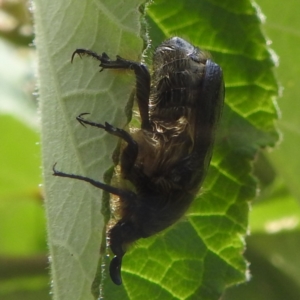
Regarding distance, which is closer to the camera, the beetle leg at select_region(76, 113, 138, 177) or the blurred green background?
the beetle leg at select_region(76, 113, 138, 177)

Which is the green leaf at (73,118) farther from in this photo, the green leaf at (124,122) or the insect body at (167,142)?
the insect body at (167,142)

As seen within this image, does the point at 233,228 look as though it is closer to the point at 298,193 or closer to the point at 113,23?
the point at 298,193

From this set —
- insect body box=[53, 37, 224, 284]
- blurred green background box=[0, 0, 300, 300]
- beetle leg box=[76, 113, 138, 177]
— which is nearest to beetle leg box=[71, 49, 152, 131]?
insect body box=[53, 37, 224, 284]

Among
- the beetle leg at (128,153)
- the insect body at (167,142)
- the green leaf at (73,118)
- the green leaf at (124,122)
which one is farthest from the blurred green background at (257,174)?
the green leaf at (73,118)

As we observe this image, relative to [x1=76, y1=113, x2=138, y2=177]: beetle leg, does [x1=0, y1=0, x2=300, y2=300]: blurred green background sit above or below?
below

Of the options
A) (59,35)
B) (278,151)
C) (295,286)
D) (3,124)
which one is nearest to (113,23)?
(59,35)

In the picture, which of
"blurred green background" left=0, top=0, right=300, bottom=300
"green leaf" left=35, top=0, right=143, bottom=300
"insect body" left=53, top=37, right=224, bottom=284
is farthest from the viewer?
"blurred green background" left=0, top=0, right=300, bottom=300

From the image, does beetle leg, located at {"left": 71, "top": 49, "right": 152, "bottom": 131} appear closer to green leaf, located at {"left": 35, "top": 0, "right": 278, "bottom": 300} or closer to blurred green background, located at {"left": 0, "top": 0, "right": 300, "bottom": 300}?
green leaf, located at {"left": 35, "top": 0, "right": 278, "bottom": 300}

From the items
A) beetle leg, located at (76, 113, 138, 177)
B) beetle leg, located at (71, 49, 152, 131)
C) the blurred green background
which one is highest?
beetle leg, located at (71, 49, 152, 131)
